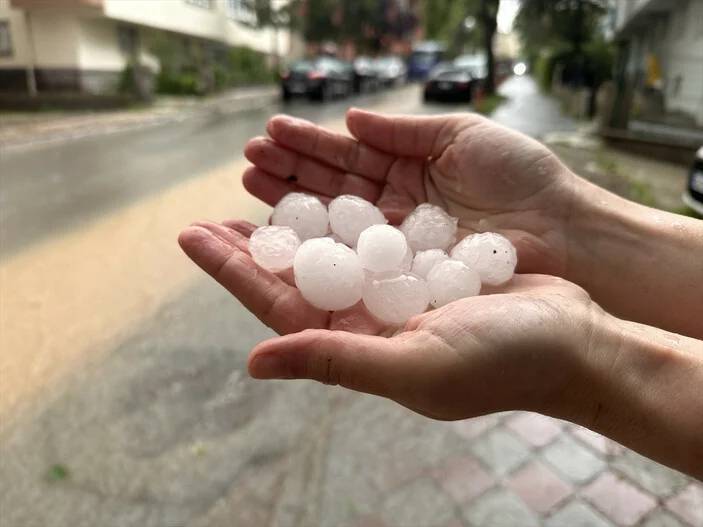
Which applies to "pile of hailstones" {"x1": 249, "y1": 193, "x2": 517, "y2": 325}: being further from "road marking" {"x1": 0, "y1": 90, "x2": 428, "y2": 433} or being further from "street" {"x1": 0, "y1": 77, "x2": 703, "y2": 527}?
"street" {"x1": 0, "y1": 77, "x2": 703, "y2": 527}

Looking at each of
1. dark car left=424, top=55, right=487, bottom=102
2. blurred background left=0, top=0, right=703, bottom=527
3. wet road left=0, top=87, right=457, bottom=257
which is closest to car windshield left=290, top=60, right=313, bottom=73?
dark car left=424, top=55, right=487, bottom=102

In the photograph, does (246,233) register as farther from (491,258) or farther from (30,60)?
(30,60)

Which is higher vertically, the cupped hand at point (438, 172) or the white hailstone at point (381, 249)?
the cupped hand at point (438, 172)

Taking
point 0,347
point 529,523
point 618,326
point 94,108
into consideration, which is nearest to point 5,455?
point 0,347

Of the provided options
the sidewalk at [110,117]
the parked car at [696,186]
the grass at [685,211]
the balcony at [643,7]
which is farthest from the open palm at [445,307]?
the sidewalk at [110,117]

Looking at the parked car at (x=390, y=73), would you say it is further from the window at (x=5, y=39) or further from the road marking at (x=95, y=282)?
the window at (x=5, y=39)

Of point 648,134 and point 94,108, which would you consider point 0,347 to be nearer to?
point 648,134
